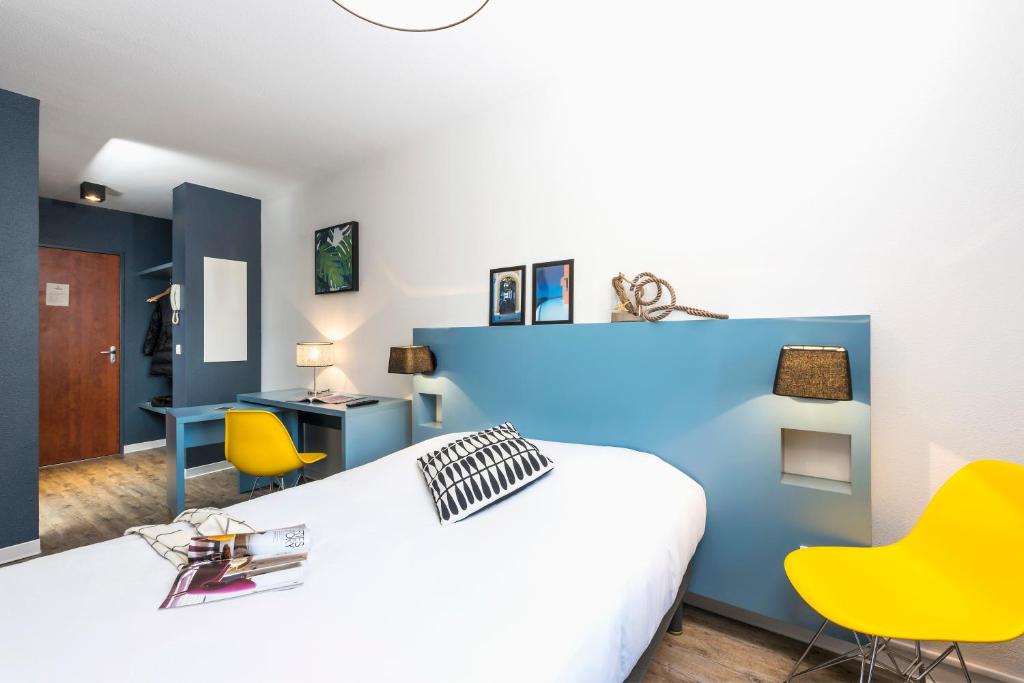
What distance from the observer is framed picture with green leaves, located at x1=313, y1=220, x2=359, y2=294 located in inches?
144

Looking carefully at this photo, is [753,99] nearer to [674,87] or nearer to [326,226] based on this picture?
[674,87]

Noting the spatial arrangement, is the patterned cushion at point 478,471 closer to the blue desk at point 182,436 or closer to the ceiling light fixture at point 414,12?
the ceiling light fixture at point 414,12

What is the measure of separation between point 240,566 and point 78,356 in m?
5.17

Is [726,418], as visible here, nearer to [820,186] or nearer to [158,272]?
[820,186]

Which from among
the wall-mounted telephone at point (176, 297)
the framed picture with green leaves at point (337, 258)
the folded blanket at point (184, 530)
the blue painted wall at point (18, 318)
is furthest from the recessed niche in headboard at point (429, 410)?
the wall-mounted telephone at point (176, 297)

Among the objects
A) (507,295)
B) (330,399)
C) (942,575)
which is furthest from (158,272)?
(942,575)

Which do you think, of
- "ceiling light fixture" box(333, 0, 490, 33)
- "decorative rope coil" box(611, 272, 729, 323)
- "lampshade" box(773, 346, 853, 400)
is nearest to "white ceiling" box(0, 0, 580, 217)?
"ceiling light fixture" box(333, 0, 490, 33)

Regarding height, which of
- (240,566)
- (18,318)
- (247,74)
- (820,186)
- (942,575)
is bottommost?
(942,575)

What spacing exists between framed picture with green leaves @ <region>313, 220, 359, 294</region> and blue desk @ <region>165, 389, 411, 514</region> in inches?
38.0

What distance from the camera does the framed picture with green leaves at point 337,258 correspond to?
12.0 ft

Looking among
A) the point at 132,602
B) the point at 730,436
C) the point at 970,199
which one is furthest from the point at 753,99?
the point at 132,602

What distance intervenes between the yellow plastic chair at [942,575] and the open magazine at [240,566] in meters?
1.43

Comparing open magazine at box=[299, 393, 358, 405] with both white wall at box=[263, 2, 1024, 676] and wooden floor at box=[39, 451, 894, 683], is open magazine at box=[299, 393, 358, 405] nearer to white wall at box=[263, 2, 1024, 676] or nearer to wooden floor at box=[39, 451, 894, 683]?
wooden floor at box=[39, 451, 894, 683]

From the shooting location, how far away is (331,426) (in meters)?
3.62
